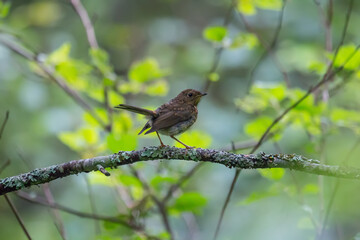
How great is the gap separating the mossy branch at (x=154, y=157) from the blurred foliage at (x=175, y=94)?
0.73ft

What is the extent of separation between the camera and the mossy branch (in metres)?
2.13

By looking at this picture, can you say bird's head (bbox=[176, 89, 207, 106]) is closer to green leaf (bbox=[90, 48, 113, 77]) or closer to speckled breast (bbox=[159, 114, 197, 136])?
speckled breast (bbox=[159, 114, 197, 136])

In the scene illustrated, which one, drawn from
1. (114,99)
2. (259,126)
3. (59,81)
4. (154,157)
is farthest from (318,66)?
(59,81)

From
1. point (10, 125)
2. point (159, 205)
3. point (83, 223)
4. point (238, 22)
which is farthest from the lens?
point (238, 22)

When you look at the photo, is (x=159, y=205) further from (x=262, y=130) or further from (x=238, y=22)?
(x=238, y=22)

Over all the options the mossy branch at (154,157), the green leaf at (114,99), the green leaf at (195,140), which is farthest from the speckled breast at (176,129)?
the mossy branch at (154,157)

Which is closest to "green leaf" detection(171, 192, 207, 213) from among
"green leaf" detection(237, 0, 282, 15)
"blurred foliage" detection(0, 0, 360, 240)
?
"blurred foliage" detection(0, 0, 360, 240)

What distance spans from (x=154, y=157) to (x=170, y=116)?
1191mm

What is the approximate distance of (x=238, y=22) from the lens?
7934mm

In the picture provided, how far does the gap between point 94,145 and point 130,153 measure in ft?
4.64

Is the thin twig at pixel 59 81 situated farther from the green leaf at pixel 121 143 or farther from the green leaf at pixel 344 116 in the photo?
the green leaf at pixel 344 116

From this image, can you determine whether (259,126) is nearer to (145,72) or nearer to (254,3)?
(145,72)

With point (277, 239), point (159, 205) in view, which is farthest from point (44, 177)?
point (277, 239)

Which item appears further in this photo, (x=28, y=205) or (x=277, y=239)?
(x=28, y=205)
